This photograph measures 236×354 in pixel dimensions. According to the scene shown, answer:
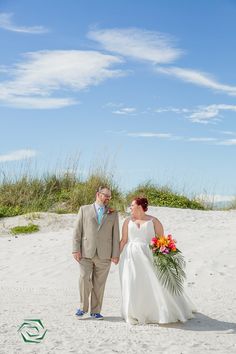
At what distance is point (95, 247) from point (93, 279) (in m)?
0.45

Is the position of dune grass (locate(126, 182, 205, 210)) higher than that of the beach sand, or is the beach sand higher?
dune grass (locate(126, 182, 205, 210))

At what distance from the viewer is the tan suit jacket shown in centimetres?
809

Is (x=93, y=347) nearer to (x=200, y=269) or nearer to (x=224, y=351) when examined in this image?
(x=224, y=351)

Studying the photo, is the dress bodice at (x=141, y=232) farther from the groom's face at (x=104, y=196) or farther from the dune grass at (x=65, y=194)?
the dune grass at (x=65, y=194)

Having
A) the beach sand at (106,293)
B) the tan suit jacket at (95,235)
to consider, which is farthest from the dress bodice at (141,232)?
the beach sand at (106,293)

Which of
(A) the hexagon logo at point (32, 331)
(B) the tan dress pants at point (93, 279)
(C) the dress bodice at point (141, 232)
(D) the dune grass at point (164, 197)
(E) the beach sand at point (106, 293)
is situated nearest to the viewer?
(E) the beach sand at point (106, 293)

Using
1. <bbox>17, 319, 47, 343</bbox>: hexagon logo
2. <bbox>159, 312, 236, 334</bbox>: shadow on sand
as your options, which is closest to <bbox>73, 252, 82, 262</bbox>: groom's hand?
<bbox>17, 319, 47, 343</bbox>: hexagon logo

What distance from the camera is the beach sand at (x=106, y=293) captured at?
6957 millimetres

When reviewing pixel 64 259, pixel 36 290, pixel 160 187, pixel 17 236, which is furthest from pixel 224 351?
pixel 160 187

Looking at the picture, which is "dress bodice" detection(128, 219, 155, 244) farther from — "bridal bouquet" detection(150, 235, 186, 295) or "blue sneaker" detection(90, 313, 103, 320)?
"blue sneaker" detection(90, 313, 103, 320)

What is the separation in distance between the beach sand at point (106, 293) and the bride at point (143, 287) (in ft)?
0.49

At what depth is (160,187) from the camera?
20.3 metres

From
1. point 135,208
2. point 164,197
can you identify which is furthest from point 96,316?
point 164,197

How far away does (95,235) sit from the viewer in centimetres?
812
